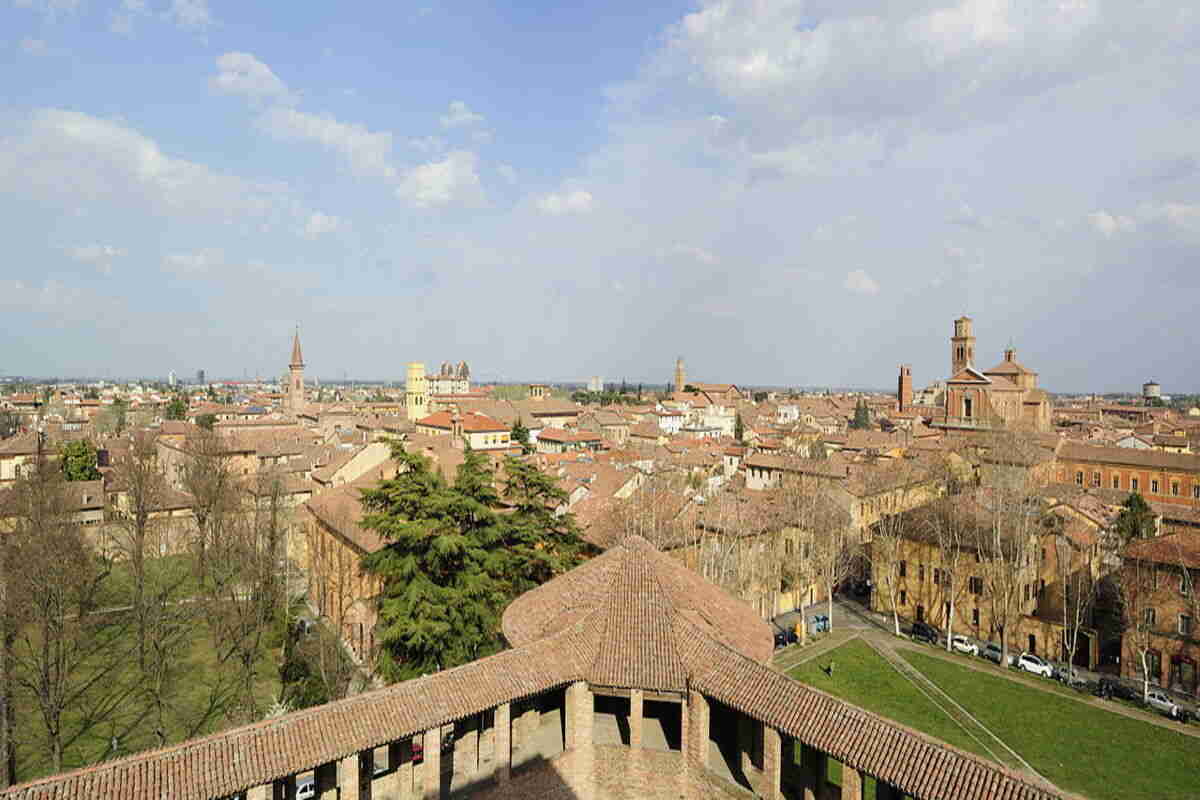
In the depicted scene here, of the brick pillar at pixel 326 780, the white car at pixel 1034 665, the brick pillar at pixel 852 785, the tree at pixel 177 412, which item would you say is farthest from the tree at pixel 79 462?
the white car at pixel 1034 665

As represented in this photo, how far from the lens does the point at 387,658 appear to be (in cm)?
2152

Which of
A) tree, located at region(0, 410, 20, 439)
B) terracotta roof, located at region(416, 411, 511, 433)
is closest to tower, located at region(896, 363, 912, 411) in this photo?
terracotta roof, located at region(416, 411, 511, 433)

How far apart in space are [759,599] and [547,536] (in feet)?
50.6

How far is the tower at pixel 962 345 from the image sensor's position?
91625 millimetres

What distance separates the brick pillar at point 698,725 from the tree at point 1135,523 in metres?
34.7

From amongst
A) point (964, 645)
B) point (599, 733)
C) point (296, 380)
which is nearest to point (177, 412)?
point (296, 380)

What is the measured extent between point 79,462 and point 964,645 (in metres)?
69.4

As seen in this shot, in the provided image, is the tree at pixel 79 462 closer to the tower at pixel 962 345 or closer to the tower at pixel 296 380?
the tower at pixel 296 380

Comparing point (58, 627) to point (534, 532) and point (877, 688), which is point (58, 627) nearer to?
point (534, 532)

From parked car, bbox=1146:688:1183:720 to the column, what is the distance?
30573 mm

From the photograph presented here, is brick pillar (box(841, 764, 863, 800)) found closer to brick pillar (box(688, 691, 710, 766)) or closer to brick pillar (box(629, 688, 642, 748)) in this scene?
brick pillar (box(688, 691, 710, 766))

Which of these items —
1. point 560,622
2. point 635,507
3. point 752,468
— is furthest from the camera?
point 752,468

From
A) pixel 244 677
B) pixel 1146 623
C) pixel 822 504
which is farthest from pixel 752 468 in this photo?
pixel 244 677

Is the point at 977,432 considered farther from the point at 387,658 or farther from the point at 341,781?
the point at 341,781
